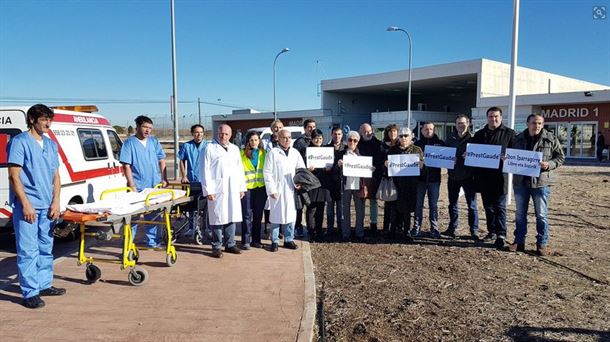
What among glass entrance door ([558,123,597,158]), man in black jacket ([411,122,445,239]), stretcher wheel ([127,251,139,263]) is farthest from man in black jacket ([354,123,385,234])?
glass entrance door ([558,123,597,158])

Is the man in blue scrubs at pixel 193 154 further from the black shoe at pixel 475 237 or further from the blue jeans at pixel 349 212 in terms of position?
the black shoe at pixel 475 237

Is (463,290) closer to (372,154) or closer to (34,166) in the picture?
(372,154)

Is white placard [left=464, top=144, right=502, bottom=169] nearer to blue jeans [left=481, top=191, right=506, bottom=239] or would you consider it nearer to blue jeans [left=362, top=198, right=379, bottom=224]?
blue jeans [left=481, top=191, right=506, bottom=239]

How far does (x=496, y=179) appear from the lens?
6.67m

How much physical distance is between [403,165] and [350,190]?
951mm

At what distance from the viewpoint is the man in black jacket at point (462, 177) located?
22.9ft

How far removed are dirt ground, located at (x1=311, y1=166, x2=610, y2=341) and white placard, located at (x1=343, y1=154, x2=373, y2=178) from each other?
1.15 m

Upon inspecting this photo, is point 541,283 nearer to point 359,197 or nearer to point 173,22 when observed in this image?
point 359,197

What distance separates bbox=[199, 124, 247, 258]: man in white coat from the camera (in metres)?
6.25

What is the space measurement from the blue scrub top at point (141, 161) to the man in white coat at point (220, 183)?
90cm

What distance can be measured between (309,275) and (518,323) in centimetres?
241

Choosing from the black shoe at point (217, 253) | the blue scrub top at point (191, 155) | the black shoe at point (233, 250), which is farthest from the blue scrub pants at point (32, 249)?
the blue scrub top at point (191, 155)

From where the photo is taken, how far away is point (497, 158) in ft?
21.4

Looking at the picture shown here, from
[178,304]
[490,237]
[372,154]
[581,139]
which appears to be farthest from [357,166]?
[581,139]
